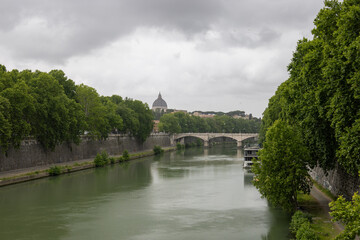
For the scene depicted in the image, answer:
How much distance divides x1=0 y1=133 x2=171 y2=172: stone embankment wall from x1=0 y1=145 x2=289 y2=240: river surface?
14.0 ft

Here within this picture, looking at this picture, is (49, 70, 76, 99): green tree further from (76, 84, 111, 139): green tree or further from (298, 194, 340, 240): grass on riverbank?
(298, 194, 340, 240): grass on riverbank

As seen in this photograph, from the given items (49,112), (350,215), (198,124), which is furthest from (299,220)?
(198,124)

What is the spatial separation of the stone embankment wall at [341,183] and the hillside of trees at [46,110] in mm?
23628

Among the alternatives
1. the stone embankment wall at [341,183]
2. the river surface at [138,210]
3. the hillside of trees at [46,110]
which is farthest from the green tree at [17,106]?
the stone embankment wall at [341,183]

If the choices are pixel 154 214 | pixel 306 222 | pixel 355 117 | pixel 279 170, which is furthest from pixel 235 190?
pixel 355 117

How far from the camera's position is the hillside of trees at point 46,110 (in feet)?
113

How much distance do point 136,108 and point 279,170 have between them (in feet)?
178

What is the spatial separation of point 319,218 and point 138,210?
410 inches

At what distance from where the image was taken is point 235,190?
31422 millimetres

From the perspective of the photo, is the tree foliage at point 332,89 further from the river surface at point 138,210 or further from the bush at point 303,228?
the river surface at point 138,210

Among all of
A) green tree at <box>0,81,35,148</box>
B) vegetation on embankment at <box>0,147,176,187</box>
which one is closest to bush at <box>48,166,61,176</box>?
vegetation on embankment at <box>0,147,176,187</box>

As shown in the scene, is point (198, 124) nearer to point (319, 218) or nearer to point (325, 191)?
point (325, 191)

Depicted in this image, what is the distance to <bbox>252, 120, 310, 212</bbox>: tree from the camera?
62.8ft

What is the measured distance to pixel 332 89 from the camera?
16984 millimetres
